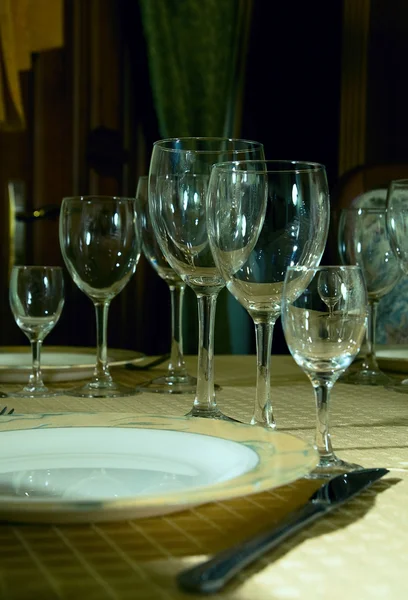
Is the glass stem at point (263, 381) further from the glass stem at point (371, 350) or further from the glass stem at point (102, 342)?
the glass stem at point (371, 350)

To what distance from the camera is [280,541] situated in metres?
0.43

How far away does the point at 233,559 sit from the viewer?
389mm

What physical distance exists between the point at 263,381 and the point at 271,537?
Result: 0.31 metres

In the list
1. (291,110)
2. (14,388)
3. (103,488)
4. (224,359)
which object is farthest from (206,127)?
(103,488)

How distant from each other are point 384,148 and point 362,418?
7.53 ft

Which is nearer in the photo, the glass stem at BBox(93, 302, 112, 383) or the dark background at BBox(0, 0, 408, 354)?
the glass stem at BBox(93, 302, 112, 383)

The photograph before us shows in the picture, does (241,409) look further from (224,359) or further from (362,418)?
(224,359)

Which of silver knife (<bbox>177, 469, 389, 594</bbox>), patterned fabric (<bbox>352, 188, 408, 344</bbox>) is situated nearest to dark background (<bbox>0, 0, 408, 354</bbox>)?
→ patterned fabric (<bbox>352, 188, 408, 344</bbox>)

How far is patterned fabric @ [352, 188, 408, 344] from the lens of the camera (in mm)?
1820

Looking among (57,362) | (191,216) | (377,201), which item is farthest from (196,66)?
(191,216)

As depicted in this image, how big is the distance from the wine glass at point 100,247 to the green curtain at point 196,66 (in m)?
2.11

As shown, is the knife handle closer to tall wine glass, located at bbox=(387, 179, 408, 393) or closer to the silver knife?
the silver knife

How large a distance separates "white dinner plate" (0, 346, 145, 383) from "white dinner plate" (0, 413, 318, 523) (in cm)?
41

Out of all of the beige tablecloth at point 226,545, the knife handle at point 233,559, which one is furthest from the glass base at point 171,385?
the knife handle at point 233,559
